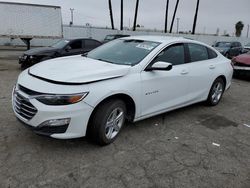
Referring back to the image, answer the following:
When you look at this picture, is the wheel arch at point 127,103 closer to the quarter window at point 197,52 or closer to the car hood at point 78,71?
the car hood at point 78,71

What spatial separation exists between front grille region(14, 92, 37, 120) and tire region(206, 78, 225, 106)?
3.95 m

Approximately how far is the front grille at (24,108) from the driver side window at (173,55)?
2030 mm

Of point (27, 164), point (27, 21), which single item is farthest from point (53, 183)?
point (27, 21)

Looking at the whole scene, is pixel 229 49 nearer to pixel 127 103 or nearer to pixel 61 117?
pixel 127 103

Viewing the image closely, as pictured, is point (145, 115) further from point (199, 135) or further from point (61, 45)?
point (61, 45)

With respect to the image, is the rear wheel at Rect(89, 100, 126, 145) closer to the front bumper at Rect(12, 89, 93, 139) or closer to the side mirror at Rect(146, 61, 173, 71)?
the front bumper at Rect(12, 89, 93, 139)

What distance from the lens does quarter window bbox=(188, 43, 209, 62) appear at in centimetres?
469

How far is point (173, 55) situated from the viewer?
427 cm

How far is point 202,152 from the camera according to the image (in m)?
3.42

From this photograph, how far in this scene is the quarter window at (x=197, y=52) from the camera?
185 inches

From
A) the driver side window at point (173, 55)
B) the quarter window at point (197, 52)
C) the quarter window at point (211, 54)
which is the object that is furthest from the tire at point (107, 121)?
the quarter window at point (211, 54)

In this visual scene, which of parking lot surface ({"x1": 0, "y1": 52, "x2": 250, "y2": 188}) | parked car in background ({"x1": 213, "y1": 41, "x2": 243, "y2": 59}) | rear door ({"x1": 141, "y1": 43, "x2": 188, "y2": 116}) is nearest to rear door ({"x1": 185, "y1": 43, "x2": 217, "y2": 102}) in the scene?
rear door ({"x1": 141, "y1": 43, "x2": 188, "y2": 116})

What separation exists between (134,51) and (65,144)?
75.2 inches

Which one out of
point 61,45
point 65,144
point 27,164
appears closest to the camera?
point 27,164
